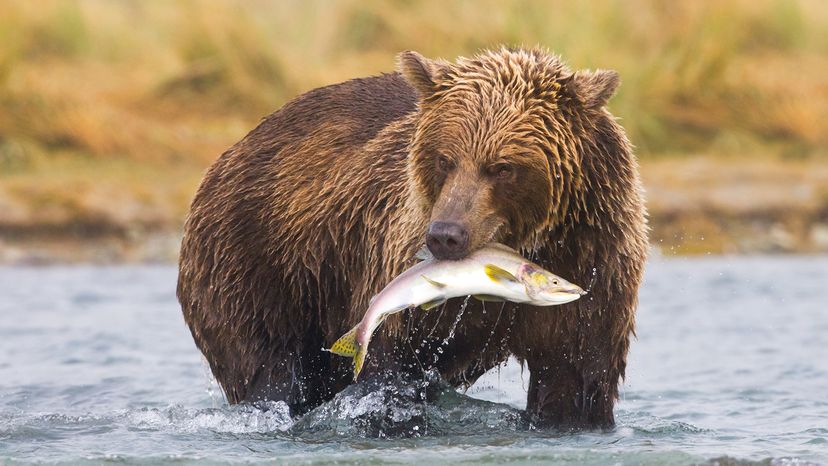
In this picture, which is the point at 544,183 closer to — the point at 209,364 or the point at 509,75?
the point at 509,75

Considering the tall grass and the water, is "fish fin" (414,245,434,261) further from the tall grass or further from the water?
the tall grass

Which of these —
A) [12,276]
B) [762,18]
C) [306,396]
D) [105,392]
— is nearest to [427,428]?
[306,396]

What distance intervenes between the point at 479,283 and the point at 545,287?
30 centimetres

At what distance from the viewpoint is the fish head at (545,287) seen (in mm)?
6242

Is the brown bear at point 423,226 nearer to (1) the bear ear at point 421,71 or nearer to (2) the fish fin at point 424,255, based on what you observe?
(1) the bear ear at point 421,71

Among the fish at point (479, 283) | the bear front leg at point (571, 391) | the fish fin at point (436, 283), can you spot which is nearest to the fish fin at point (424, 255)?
the fish at point (479, 283)

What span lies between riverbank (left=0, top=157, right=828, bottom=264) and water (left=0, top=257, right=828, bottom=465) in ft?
3.74

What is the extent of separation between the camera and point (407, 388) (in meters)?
7.18

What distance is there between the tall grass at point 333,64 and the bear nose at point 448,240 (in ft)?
38.3

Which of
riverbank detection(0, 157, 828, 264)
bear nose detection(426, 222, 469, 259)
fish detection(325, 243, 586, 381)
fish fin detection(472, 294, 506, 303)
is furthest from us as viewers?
riverbank detection(0, 157, 828, 264)

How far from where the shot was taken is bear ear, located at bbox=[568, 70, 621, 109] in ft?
21.6

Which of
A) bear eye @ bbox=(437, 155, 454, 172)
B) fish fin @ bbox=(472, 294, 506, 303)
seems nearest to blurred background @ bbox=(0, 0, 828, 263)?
bear eye @ bbox=(437, 155, 454, 172)

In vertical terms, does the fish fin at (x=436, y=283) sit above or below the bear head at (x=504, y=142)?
below

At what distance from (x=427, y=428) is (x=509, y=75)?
5.94 feet
